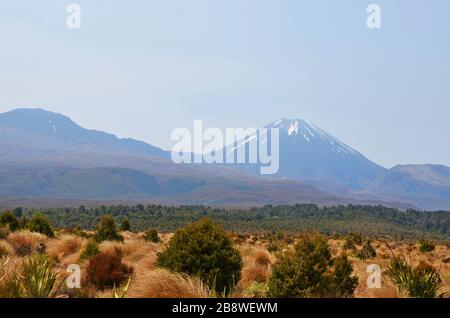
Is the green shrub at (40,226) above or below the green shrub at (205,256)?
below

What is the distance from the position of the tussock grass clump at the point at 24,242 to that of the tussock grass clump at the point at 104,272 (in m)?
6.98

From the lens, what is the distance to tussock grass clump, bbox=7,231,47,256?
20.5m

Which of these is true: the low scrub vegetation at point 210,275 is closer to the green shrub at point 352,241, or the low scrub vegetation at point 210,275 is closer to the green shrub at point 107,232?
the green shrub at point 107,232

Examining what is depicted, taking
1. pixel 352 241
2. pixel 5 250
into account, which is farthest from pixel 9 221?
pixel 352 241

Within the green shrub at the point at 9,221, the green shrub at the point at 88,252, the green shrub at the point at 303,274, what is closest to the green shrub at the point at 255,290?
the green shrub at the point at 303,274

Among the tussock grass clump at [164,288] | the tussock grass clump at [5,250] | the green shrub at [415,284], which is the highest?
the tussock grass clump at [164,288]

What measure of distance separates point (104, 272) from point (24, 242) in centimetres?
992

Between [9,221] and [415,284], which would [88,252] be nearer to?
[415,284]

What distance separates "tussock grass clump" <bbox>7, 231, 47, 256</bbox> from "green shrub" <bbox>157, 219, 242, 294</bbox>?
30.5 ft

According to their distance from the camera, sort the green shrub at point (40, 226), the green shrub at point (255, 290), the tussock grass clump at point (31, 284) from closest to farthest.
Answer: the tussock grass clump at point (31, 284) → the green shrub at point (255, 290) → the green shrub at point (40, 226)

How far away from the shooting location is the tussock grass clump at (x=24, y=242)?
67.3 feet
